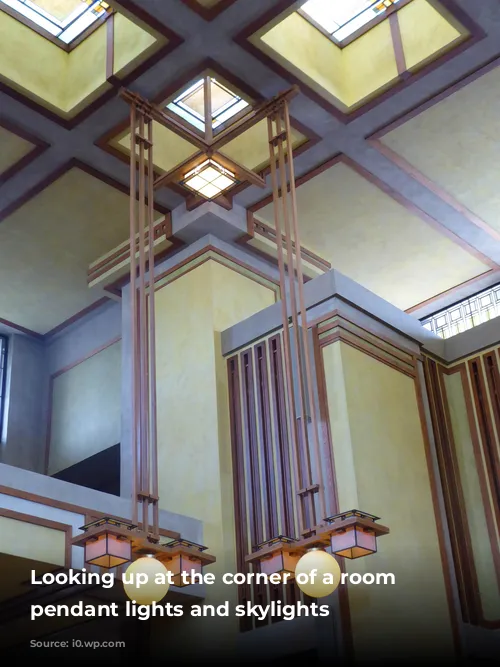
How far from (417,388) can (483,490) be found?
41.6 inches

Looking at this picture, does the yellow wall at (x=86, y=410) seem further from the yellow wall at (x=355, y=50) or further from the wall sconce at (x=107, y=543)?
the wall sconce at (x=107, y=543)

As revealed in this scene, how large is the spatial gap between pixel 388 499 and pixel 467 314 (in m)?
4.32

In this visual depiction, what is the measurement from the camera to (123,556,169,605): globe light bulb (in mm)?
5527

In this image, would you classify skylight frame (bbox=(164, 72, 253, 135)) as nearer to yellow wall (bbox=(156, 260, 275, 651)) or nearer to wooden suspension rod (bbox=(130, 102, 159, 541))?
wooden suspension rod (bbox=(130, 102, 159, 541))

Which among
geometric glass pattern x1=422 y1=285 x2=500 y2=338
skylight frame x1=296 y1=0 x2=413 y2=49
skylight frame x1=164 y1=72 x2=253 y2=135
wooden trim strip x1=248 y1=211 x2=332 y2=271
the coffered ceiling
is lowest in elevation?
geometric glass pattern x1=422 y1=285 x2=500 y2=338

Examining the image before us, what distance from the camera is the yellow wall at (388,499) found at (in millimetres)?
7031

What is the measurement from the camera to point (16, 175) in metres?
9.13

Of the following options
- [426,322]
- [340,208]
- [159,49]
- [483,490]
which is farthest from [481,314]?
[159,49]

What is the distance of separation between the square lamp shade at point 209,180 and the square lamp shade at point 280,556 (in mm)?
4051

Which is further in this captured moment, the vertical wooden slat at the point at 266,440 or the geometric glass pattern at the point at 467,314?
the geometric glass pattern at the point at 467,314

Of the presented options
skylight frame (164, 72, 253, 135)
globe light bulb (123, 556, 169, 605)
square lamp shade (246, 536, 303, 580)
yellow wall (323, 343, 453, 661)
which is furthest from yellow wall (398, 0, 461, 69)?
globe light bulb (123, 556, 169, 605)

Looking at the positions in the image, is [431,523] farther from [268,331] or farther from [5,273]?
[5,273]

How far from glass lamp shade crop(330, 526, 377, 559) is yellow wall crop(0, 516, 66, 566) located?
232cm

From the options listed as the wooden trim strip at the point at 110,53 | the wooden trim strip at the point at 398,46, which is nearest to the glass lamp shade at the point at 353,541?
the wooden trim strip at the point at 398,46
